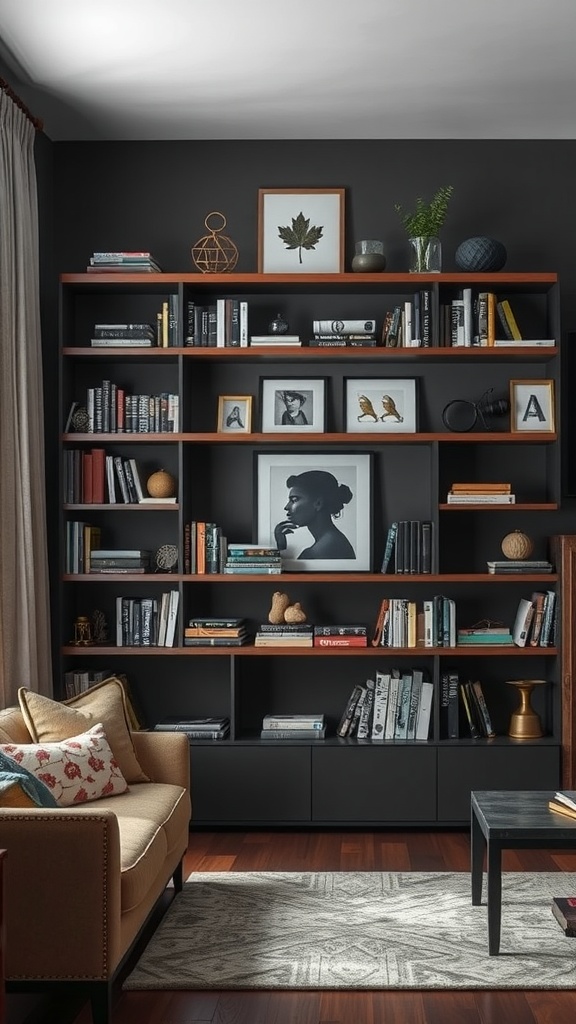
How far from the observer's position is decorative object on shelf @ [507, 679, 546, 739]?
5.11 metres

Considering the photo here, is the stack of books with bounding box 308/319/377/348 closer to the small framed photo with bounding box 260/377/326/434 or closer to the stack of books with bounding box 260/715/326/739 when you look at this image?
the small framed photo with bounding box 260/377/326/434

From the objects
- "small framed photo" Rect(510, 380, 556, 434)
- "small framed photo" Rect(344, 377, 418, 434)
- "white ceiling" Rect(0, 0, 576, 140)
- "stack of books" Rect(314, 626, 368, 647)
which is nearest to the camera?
"white ceiling" Rect(0, 0, 576, 140)

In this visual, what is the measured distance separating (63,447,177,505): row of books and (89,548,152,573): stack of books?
9.1 inches

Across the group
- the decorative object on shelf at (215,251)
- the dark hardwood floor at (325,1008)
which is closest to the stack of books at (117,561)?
the decorative object on shelf at (215,251)

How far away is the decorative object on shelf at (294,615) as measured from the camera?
5.19m

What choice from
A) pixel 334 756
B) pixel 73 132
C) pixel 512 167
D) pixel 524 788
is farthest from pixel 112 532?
pixel 512 167

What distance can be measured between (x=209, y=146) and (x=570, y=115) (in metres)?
1.71

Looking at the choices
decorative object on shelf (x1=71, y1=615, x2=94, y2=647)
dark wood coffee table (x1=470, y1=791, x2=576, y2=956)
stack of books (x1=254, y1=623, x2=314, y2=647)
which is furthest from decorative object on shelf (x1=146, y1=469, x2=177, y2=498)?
dark wood coffee table (x1=470, y1=791, x2=576, y2=956)

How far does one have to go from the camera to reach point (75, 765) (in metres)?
3.72

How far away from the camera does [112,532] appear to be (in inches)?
215

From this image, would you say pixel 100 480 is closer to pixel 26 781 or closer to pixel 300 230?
pixel 300 230

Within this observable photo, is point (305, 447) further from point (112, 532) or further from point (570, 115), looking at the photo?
point (570, 115)

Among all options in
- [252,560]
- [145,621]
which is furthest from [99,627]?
[252,560]

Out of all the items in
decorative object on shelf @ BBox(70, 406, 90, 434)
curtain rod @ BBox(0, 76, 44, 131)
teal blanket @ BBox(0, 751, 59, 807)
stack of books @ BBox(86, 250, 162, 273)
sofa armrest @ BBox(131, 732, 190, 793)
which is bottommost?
sofa armrest @ BBox(131, 732, 190, 793)
